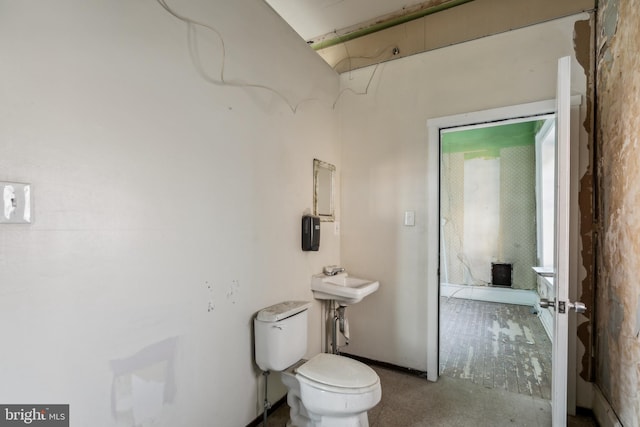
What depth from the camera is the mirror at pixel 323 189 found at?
2445 millimetres

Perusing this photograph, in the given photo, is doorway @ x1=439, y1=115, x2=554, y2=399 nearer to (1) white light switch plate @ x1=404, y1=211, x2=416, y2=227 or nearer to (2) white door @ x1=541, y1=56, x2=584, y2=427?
(1) white light switch plate @ x1=404, y1=211, x2=416, y2=227

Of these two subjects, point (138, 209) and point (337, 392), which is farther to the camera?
point (337, 392)

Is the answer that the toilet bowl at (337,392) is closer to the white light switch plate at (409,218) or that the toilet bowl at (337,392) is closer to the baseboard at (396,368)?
the baseboard at (396,368)

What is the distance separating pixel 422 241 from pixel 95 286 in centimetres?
212

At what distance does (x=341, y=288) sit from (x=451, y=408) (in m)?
1.08

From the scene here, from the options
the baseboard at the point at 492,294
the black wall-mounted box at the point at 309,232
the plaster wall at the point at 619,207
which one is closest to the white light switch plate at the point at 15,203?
the black wall-mounted box at the point at 309,232

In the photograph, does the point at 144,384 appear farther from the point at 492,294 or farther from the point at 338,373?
the point at 492,294

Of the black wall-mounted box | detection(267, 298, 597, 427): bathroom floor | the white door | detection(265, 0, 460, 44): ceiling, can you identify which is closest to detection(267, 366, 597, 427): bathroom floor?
detection(267, 298, 597, 427): bathroom floor

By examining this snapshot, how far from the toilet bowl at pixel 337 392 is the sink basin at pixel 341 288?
51 centimetres

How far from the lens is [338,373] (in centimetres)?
163

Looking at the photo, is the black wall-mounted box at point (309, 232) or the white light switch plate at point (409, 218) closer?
the black wall-mounted box at point (309, 232)

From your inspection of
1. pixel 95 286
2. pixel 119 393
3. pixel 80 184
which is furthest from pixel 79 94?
pixel 119 393

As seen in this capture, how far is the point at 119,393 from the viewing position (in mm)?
1178

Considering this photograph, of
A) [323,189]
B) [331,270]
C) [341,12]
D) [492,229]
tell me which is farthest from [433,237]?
[492,229]
